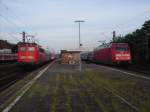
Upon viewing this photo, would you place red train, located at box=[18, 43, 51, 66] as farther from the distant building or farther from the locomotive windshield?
the distant building

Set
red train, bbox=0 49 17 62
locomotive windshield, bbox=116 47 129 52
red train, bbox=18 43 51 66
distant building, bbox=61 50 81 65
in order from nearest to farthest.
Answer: red train, bbox=18 43 51 66
locomotive windshield, bbox=116 47 129 52
distant building, bbox=61 50 81 65
red train, bbox=0 49 17 62

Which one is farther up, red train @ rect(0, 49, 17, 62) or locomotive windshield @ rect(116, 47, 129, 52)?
locomotive windshield @ rect(116, 47, 129, 52)

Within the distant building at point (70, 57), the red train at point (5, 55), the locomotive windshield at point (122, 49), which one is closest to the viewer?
the locomotive windshield at point (122, 49)

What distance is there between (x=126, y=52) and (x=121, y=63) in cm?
173

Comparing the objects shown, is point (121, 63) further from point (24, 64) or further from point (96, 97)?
point (96, 97)

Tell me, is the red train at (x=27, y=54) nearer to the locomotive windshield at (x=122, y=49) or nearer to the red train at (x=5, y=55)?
the locomotive windshield at (x=122, y=49)

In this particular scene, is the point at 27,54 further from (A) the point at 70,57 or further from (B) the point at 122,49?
(A) the point at 70,57

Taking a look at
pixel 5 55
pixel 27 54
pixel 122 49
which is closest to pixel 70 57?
pixel 5 55

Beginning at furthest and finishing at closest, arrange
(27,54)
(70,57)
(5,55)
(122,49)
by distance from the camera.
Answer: (5,55) < (70,57) < (122,49) < (27,54)

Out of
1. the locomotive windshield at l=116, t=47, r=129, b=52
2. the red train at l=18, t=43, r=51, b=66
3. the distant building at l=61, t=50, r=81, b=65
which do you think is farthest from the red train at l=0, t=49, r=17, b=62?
the locomotive windshield at l=116, t=47, r=129, b=52

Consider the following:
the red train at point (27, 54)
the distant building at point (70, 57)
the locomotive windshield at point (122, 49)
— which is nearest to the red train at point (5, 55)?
the distant building at point (70, 57)

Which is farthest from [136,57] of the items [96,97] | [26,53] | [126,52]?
[96,97]

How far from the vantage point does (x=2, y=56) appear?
198 feet

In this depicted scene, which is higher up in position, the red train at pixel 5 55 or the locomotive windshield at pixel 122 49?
the locomotive windshield at pixel 122 49
